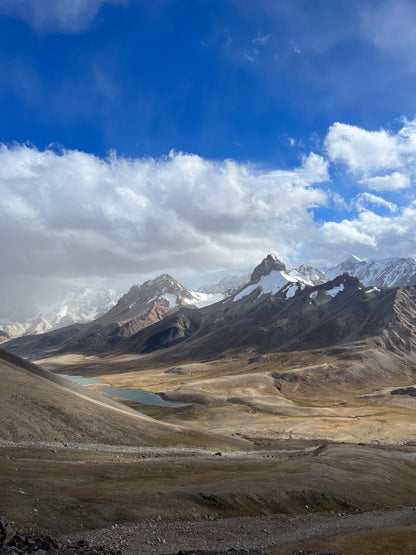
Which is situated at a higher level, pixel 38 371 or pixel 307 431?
pixel 38 371

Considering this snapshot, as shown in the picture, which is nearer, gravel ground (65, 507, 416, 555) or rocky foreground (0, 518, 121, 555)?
rocky foreground (0, 518, 121, 555)

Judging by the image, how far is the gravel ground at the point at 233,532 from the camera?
110ft

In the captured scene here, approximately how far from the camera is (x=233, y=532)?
3862cm

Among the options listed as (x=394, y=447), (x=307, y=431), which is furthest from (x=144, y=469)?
(x=307, y=431)

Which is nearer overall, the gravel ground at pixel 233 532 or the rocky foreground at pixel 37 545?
the rocky foreground at pixel 37 545

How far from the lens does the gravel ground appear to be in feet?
110

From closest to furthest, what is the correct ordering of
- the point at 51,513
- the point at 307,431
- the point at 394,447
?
the point at 51,513 → the point at 394,447 → the point at 307,431

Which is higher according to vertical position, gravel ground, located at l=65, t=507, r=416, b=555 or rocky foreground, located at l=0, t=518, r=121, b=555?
rocky foreground, located at l=0, t=518, r=121, b=555

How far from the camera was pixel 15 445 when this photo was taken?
6425 centimetres

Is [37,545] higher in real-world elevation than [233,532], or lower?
higher

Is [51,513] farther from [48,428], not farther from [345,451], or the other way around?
[345,451]

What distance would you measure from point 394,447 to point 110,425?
221 ft

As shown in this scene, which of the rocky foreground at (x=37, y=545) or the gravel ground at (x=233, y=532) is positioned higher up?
the rocky foreground at (x=37, y=545)

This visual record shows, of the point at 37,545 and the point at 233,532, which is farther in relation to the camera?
the point at 233,532
